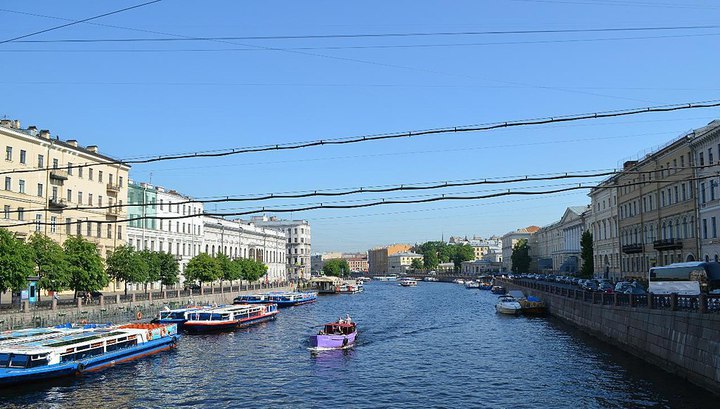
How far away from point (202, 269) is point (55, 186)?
24432 millimetres

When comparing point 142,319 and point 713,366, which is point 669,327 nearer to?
point 713,366

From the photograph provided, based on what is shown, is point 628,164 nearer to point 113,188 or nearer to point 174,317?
point 174,317

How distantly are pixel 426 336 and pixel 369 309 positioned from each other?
30.3 m

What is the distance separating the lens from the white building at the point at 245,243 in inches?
4212

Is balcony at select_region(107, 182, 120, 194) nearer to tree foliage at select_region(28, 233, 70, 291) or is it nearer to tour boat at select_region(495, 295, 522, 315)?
tree foliage at select_region(28, 233, 70, 291)

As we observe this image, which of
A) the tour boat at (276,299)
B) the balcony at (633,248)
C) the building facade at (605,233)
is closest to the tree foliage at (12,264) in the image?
the tour boat at (276,299)

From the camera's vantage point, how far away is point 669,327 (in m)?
28.7

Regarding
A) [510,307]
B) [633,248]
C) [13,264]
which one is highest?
[633,248]

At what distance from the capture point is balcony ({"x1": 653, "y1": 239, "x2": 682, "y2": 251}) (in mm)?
61306

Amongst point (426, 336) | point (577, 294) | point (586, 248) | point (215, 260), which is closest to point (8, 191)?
point (215, 260)

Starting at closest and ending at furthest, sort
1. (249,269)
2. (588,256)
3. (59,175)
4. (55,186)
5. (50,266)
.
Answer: (50,266)
(59,175)
(55,186)
(588,256)
(249,269)

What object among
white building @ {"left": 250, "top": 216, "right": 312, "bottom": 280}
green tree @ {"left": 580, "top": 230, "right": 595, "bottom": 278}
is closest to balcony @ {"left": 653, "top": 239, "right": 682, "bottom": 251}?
green tree @ {"left": 580, "top": 230, "right": 595, "bottom": 278}

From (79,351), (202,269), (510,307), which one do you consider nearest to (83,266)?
(79,351)

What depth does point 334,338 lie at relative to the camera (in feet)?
130
